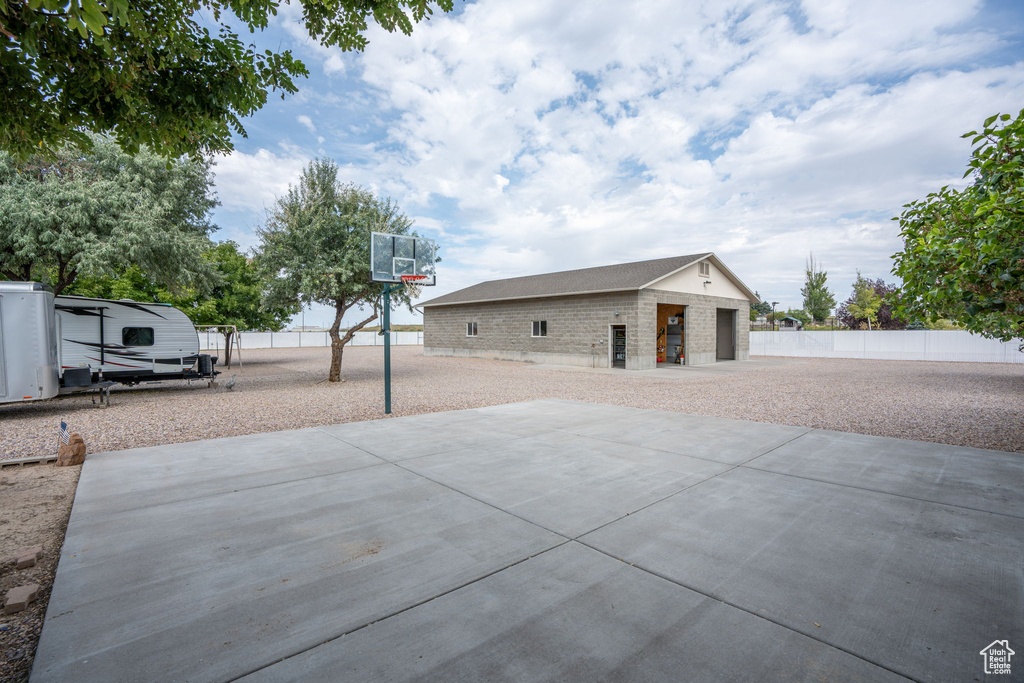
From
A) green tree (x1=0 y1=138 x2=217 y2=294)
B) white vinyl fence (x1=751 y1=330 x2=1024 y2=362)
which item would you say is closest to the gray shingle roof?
white vinyl fence (x1=751 y1=330 x2=1024 y2=362)

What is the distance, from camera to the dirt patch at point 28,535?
2521mm

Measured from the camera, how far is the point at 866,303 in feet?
131

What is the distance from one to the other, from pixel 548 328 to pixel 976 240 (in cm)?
2085

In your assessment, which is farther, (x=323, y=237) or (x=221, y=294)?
(x=221, y=294)

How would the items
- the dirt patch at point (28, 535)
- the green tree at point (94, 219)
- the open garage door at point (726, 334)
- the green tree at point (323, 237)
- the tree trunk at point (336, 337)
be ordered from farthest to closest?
the open garage door at point (726, 334)
the tree trunk at point (336, 337)
the green tree at point (323, 237)
the green tree at point (94, 219)
the dirt patch at point (28, 535)

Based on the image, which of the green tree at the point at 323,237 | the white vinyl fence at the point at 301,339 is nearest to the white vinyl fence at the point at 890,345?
the green tree at the point at 323,237

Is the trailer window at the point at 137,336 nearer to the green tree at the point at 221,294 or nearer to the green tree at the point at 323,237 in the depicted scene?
the green tree at the point at 323,237

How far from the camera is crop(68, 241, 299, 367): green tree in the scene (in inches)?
741

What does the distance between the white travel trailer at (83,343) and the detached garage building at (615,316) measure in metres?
15.7

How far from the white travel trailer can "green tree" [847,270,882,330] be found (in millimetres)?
46490

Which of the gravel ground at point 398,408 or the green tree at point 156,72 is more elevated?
the green tree at point 156,72

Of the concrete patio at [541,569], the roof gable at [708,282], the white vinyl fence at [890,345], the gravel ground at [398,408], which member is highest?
the roof gable at [708,282]

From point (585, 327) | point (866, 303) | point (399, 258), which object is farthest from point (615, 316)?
point (866, 303)

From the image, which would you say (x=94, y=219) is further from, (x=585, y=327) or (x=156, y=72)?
(x=585, y=327)
